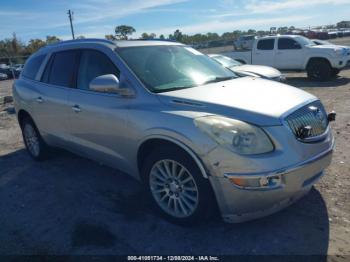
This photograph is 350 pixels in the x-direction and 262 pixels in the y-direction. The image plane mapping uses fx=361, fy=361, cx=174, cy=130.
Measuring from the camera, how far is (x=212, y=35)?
79062 millimetres

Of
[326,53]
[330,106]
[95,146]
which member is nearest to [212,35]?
[326,53]

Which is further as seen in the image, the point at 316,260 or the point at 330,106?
the point at 330,106

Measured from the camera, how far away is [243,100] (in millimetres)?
3400

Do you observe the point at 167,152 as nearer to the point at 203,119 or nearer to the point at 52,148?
the point at 203,119

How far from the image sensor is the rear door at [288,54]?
14.5m

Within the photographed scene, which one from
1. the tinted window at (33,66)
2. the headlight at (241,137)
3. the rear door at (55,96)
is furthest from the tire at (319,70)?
the headlight at (241,137)

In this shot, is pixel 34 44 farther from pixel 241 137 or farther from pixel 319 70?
pixel 241 137

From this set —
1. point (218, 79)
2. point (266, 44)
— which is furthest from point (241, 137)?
point (266, 44)

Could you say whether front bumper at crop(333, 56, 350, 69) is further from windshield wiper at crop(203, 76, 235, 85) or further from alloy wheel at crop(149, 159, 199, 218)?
Result: alloy wheel at crop(149, 159, 199, 218)

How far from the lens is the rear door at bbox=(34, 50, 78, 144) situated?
15.8 feet

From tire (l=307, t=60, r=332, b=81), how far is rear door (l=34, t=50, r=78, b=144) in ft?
37.5

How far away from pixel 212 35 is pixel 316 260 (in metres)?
79.5

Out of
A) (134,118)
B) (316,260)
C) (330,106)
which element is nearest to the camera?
(316,260)

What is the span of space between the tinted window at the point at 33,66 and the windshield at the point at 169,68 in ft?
6.84
